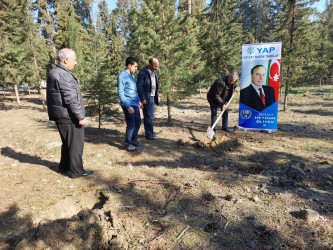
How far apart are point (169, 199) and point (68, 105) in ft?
7.40

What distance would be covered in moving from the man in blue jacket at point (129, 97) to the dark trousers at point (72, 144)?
1.52 metres

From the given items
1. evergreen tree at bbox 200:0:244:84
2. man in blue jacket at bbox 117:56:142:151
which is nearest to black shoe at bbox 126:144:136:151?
man in blue jacket at bbox 117:56:142:151

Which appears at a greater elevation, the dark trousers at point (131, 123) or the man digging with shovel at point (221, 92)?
the man digging with shovel at point (221, 92)

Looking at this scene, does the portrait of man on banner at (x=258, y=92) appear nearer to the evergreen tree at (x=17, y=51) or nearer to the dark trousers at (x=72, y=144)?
the dark trousers at (x=72, y=144)

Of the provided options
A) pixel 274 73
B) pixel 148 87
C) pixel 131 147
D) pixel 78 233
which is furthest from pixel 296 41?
pixel 78 233

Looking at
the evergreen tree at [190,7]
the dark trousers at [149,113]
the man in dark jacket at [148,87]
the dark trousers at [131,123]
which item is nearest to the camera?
the dark trousers at [131,123]

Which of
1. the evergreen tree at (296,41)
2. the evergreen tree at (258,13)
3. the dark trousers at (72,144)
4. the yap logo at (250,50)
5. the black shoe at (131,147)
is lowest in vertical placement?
the black shoe at (131,147)

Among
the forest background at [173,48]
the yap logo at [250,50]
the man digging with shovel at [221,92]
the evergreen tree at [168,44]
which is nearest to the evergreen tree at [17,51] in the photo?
the forest background at [173,48]

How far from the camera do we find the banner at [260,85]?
6512 millimetres

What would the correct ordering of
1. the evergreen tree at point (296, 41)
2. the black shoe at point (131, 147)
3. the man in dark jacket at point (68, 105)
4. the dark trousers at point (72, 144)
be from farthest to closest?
the evergreen tree at point (296, 41)
the black shoe at point (131, 147)
the dark trousers at point (72, 144)
the man in dark jacket at point (68, 105)

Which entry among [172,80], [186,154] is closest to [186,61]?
[172,80]

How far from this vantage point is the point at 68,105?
3.54 m

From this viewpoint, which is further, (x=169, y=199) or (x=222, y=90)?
(x=222, y=90)

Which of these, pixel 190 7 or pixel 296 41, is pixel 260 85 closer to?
pixel 296 41
